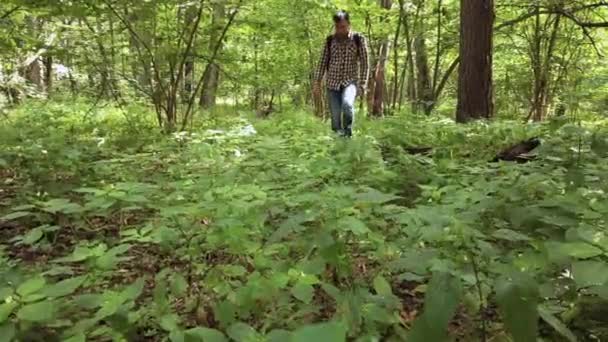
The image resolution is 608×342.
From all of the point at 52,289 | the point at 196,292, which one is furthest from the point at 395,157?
the point at 52,289

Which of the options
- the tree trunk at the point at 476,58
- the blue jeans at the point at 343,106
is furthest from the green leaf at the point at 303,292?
the tree trunk at the point at 476,58

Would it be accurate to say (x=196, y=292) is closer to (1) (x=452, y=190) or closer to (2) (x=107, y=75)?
(1) (x=452, y=190)

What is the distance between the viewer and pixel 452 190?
261 centimetres

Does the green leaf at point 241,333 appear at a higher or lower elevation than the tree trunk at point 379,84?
lower

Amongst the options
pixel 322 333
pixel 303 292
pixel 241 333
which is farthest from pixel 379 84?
pixel 322 333

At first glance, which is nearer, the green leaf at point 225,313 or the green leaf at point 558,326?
the green leaf at point 558,326

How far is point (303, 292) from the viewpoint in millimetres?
1672

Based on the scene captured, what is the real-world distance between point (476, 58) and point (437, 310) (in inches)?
232

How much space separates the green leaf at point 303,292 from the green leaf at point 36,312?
27.8 inches

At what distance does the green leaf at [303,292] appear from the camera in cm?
165

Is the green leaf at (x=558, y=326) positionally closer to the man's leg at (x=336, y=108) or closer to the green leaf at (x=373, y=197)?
the green leaf at (x=373, y=197)

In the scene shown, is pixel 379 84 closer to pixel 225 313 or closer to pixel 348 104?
pixel 348 104

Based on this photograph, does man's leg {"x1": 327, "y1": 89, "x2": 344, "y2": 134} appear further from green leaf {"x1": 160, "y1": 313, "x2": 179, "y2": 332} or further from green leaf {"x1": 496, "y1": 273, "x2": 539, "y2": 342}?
green leaf {"x1": 496, "y1": 273, "x2": 539, "y2": 342}

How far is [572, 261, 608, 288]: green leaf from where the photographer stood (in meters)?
1.30
